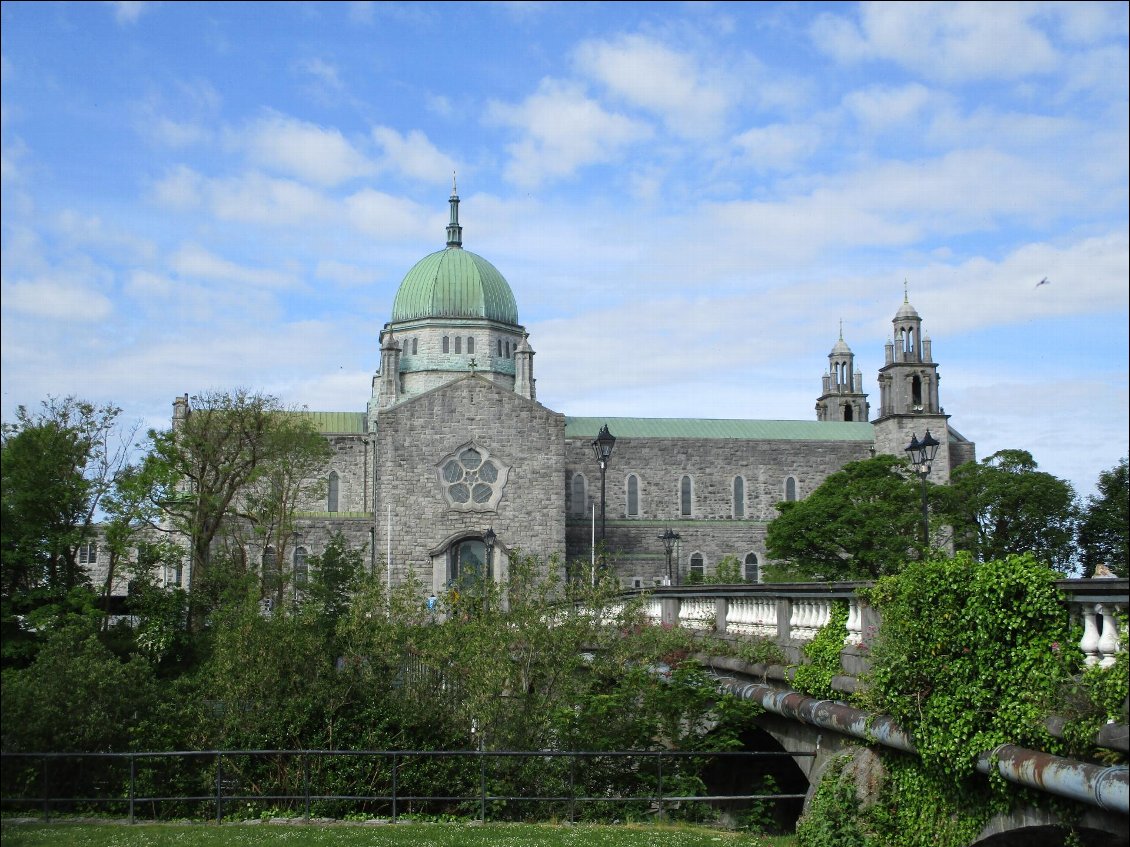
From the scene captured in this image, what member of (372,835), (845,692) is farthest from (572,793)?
(845,692)

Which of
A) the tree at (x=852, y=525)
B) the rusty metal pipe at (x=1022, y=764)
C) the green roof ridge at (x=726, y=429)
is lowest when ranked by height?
the rusty metal pipe at (x=1022, y=764)

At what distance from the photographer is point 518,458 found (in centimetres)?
5950

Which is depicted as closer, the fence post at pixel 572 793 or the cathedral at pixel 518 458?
the fence post at pixel 572 793

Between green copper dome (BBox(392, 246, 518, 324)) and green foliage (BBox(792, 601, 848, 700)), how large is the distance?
61590mm

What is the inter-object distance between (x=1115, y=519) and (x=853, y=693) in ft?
195

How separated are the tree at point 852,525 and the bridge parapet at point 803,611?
112ft

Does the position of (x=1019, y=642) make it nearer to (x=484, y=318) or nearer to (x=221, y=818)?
(x=221, y=818)

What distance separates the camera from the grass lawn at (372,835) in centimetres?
1401

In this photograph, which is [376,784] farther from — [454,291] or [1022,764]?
[454,291]

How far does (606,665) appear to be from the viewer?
752 inches

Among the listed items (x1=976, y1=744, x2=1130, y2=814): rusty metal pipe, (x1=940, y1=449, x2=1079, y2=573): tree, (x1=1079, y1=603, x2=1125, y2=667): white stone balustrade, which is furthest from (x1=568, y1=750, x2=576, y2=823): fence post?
(x1=940, y1=449, x2=1079, y2=573): tree

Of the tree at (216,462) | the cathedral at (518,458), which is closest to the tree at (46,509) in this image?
the tree at (216,462)

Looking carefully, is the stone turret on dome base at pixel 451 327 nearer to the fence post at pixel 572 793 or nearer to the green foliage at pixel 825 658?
the fence post at pixel 572 793

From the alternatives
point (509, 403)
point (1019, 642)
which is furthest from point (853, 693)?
point (509, 403)
